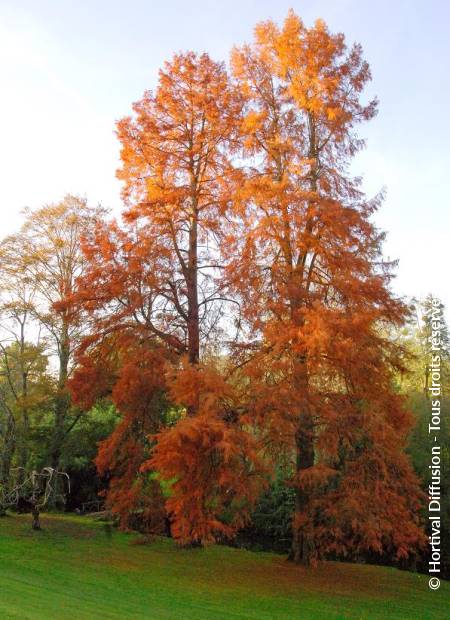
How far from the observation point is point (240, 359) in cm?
1524

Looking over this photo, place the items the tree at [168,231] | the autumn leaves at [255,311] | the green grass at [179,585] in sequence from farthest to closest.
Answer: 1. the tree at [168,231]
2. the autumn leaves at [255,311]
3. the green grass at [179,585]

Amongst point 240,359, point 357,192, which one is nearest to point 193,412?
point 240,359

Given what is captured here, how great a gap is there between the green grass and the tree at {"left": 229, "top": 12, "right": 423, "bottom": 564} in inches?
43.6

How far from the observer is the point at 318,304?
1262cm

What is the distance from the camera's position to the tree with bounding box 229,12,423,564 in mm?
12602

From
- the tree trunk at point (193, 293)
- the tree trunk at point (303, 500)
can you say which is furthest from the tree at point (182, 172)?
the tree trunk at point (303, 500)

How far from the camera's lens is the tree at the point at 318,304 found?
12602mm

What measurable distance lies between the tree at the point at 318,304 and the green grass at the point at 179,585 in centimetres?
111

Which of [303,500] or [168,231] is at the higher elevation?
[168,231]

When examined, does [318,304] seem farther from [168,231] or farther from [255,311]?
[168,231]

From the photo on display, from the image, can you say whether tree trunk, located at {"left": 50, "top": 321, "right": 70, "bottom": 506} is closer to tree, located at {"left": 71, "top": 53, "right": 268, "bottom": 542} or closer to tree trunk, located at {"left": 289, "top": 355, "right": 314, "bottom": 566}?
tree, located at {"left": 71, "top": 53, "right": 268, "bottom": 542}

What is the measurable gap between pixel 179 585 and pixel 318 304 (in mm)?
6547

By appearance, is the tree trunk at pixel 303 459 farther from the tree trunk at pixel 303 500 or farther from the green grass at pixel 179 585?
the green grass at pixel 179 585

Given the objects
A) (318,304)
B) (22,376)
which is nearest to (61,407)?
(22,376)
